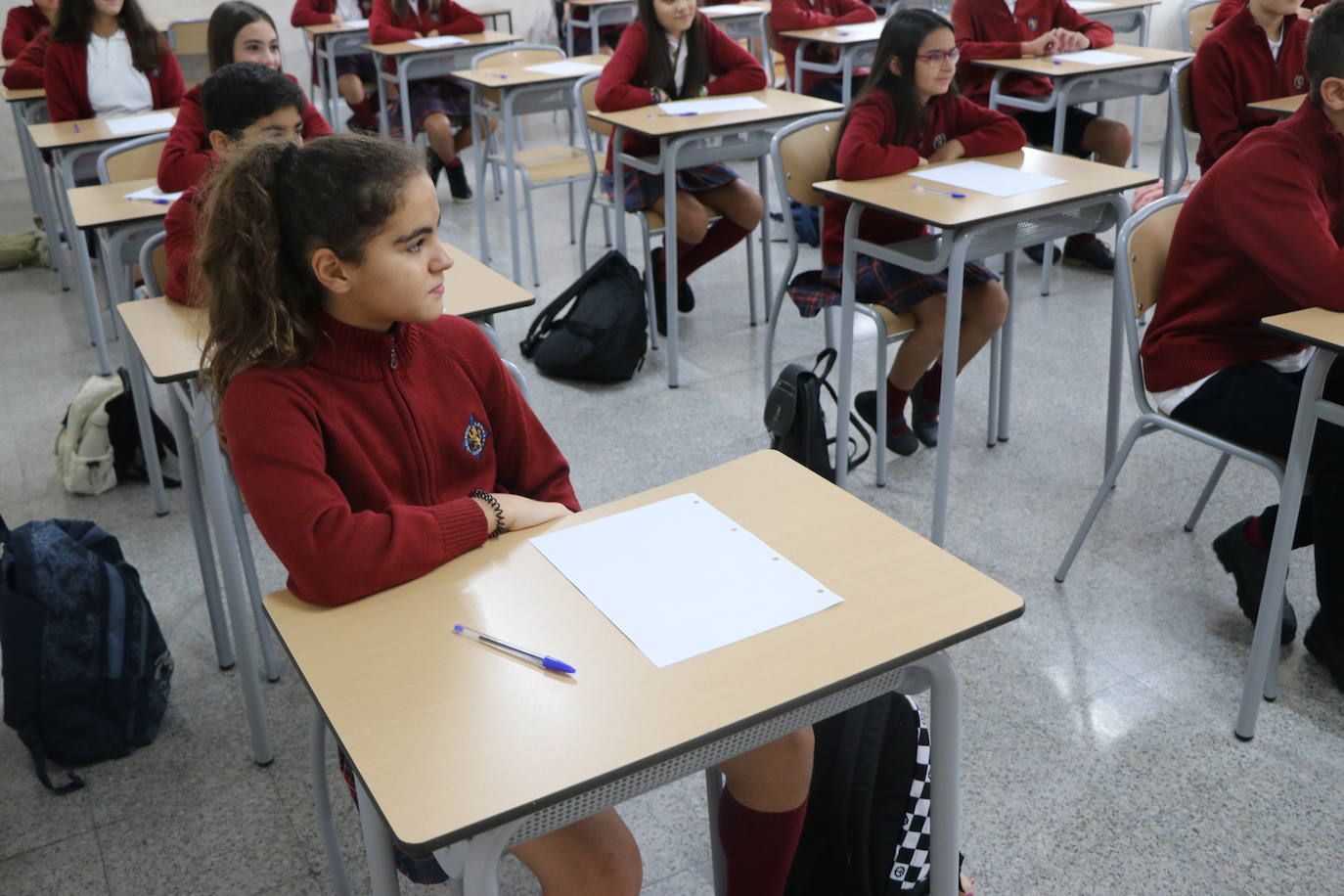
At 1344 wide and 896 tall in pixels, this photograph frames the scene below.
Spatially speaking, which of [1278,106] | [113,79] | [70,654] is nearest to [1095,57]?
[1278,106]

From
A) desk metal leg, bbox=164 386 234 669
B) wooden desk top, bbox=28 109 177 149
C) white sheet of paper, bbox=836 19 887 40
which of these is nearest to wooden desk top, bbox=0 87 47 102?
wooden desk top, bbox=28 109 177 149

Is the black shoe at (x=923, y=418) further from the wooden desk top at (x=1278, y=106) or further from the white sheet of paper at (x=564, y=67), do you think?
the white sheet of paper at (x=564, y=67)

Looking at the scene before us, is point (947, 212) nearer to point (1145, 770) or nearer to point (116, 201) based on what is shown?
point (1145, 770)

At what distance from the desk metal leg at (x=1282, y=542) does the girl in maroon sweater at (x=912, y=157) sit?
3.16ft

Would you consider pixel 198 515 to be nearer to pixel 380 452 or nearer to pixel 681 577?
pixel 380 452

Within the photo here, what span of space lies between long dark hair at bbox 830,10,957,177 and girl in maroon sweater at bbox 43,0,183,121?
2.54m

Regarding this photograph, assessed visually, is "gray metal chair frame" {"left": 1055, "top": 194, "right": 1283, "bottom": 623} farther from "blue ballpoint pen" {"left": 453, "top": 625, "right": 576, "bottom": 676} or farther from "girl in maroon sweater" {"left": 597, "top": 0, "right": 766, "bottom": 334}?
"girl in maroon sweater" {"left": 597, "top": 0, "right": 766, "bottom": 334}

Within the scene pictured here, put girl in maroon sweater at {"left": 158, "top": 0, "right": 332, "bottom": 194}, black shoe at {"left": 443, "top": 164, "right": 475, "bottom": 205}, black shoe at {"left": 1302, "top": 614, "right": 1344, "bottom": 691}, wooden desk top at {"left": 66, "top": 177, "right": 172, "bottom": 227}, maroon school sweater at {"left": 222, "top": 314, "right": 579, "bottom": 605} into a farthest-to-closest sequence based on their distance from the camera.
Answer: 1. black shoe at {"left": 443, "top": 164, "right": 475, "bottom": 205}
2. girl in maroon sweater at {"left": 158, "top": 0, "right": 332, "bottom": 194}
3. wooden desk top at {"left": 66, "top": 177, "right": 172, "bottom": 227}
4. black shoe at {"left": 1302, "top": 614, "right": 1344, "bottom": 691}
5. maroon school sweater at {"left": 222, "top": 314, "right": 579, "bottom": 605}

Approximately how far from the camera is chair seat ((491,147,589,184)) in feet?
13.3

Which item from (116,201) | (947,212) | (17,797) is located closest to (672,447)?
(947,212)

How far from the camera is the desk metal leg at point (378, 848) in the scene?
3.33 feet

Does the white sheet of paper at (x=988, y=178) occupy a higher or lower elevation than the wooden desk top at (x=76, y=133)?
lower

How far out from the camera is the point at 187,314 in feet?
6.40

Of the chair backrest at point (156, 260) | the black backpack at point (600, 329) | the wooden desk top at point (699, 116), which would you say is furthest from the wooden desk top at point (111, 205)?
the wooden desk top at point (699, 116)
